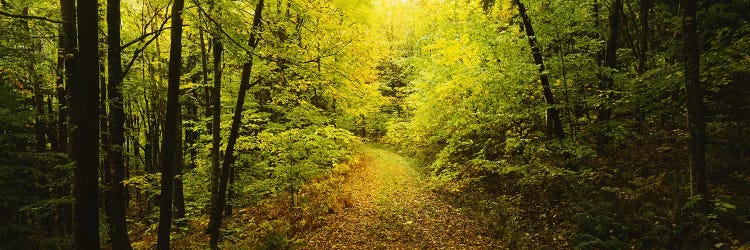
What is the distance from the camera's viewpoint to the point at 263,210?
14.6 metres

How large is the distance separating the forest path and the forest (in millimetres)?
86

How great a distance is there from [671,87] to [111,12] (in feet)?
39.2

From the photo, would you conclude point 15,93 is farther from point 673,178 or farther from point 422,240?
point 673,178

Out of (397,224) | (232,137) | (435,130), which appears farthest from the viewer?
(435,130)

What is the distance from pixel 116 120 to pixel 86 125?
12.8 ft

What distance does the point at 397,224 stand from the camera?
464 inches

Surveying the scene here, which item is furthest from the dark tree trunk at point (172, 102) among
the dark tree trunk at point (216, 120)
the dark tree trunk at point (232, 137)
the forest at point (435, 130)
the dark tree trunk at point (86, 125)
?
the dark tree trunk at point (216, 120)

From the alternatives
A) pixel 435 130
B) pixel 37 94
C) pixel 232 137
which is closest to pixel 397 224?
pixel 232 137

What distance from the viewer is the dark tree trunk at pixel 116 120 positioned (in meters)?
7.34

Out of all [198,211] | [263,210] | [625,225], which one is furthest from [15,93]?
[625,225]

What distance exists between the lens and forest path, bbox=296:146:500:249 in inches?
404

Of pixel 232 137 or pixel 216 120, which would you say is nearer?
pixel 232 137

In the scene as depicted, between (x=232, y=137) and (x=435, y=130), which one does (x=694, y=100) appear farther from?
(x=435, y=130)

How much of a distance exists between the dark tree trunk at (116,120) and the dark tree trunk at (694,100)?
11152mm
